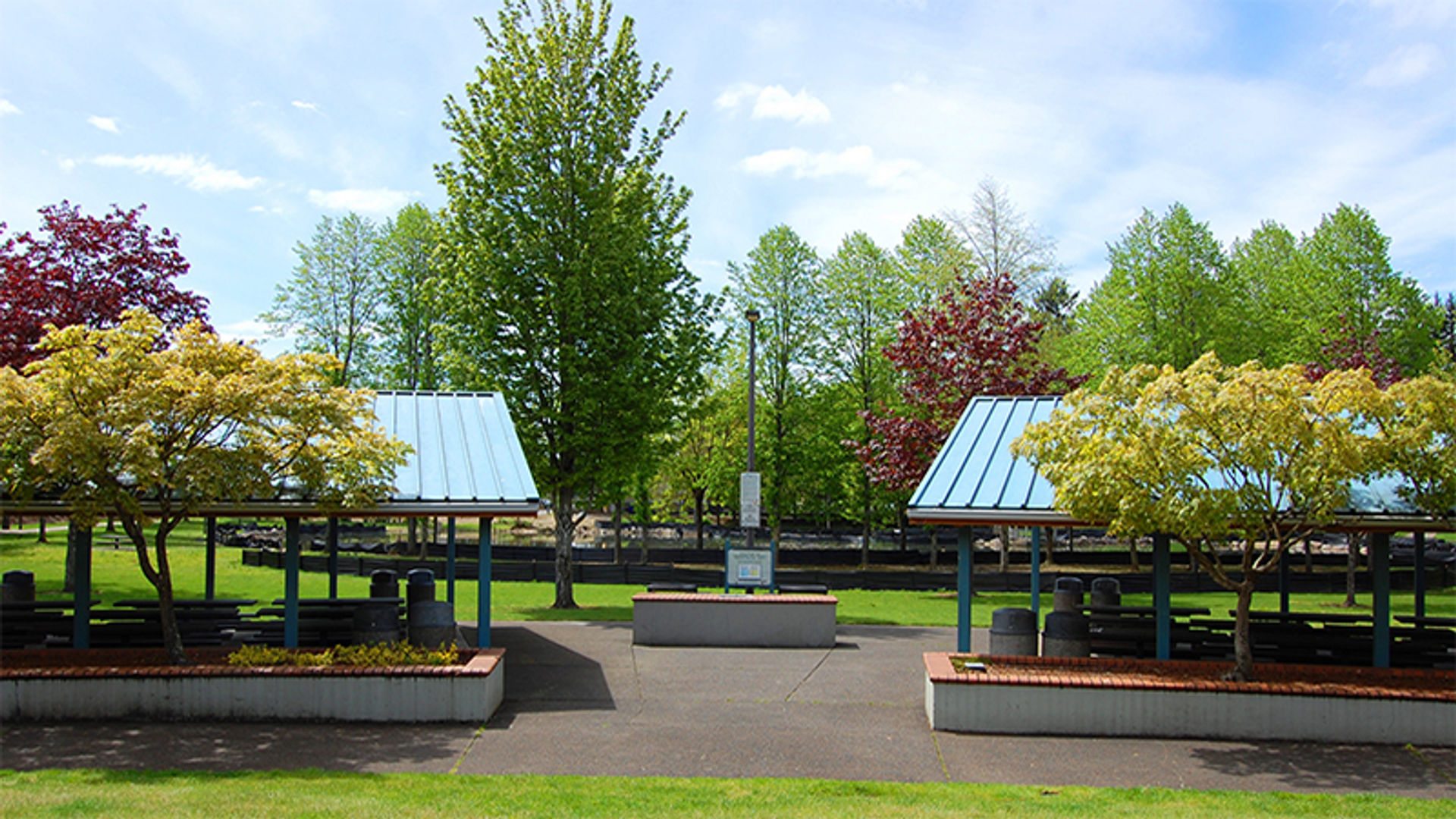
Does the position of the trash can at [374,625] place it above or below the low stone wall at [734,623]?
above

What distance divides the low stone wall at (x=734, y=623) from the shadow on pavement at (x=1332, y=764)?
7287mm

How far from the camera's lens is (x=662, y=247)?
80.1 feet

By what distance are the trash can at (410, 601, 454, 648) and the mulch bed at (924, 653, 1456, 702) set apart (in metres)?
5.71

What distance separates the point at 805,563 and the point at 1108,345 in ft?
46.1

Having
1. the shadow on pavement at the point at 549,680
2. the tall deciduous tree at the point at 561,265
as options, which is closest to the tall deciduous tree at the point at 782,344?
the tall deciduous tree at the point at 561,265

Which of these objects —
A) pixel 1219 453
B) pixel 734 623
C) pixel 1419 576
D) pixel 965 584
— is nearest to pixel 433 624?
pixel 734 623

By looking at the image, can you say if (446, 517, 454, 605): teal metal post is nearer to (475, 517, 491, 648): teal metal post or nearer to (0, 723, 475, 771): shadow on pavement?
(475, 517, 491, 648): teal metal post

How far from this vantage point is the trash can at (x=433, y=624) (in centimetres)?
1294

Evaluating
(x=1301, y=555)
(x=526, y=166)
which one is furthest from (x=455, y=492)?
(x=1301, y=555)

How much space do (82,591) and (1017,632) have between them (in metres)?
11.2

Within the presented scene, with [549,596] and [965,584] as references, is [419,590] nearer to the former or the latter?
[965,584]

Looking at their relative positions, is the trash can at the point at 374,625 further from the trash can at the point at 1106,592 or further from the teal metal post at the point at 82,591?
the trash can at the point at 1106,592

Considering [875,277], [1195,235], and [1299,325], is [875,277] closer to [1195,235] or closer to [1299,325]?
[1195,235]

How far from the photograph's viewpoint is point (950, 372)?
1171 inches
